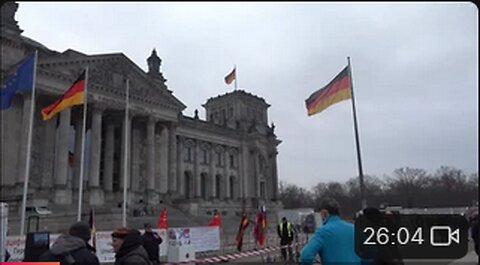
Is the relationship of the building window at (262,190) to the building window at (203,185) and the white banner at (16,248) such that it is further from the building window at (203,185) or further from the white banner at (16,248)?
the white banner at (16,248)

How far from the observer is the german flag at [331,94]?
20922 millimetres

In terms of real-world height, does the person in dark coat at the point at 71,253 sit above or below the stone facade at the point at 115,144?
below

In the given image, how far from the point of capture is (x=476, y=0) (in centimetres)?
705

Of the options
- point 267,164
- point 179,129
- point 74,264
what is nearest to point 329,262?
point 74,264

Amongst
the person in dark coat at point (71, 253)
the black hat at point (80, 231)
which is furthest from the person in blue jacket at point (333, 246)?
the black hat at point (80, 231)

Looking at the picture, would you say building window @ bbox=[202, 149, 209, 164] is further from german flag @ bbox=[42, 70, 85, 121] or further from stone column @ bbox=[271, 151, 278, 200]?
german flag @ bbox=[42, 70, 85, 121]

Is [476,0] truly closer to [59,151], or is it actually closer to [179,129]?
[59,151]

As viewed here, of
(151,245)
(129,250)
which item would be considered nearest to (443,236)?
(129,250)

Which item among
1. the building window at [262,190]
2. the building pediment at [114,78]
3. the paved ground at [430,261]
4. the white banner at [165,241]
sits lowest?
the paved ground at [430,261]

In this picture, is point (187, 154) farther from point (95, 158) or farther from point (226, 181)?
point (95, 158)

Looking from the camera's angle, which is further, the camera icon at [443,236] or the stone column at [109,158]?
the stone column at [109,158]

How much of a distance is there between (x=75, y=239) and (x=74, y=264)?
13.8 inches

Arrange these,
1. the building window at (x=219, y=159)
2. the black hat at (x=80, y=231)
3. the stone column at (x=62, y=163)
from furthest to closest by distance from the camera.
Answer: the building window at (x=219, y=159)
the stone column at (x=62, y=163)
the black hat at (x=80, y=231)
